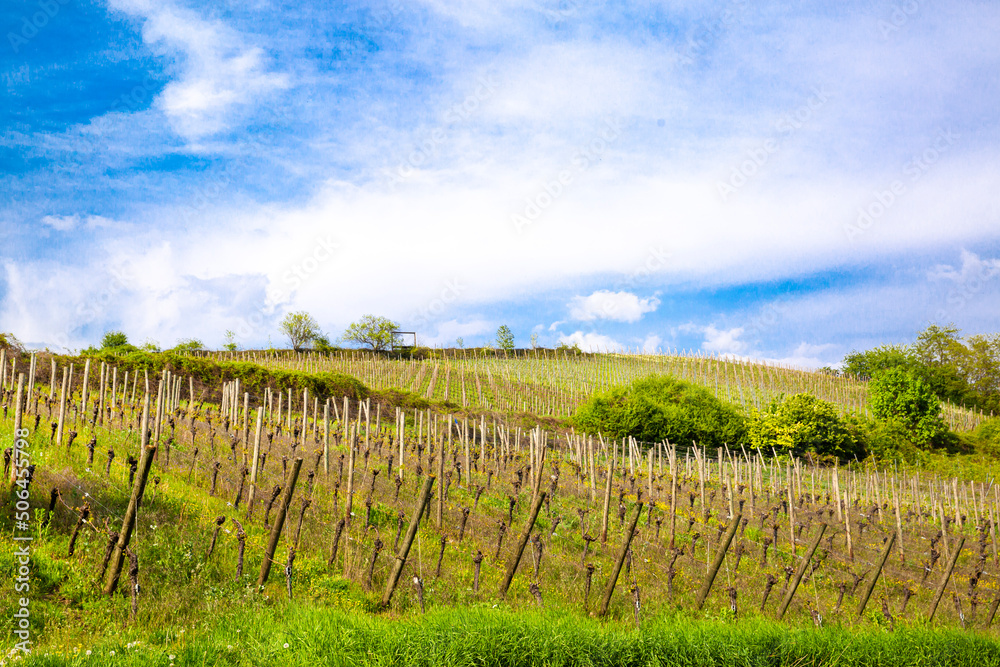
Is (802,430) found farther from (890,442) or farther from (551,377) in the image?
(551,377)

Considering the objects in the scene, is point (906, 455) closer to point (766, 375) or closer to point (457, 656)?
point (766, 375)

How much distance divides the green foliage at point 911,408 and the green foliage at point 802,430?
7.41m

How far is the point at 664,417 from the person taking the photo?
3519 cm

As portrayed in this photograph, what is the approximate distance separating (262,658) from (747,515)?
52.0 feet

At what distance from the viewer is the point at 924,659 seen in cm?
698

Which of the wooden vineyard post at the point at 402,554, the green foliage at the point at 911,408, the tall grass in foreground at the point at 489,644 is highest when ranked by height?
the green foliage at the point at 911,408

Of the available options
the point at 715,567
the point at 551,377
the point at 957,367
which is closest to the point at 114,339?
the point at 551,377

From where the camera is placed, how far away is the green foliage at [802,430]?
34938mm

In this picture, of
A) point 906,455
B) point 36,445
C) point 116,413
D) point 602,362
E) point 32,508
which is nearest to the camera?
point 32,508

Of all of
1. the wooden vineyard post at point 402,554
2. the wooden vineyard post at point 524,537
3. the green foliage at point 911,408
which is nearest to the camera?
the wooden vineyard post at point 402,554

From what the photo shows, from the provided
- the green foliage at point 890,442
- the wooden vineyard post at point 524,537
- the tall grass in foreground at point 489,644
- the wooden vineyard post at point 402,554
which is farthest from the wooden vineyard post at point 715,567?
the green foliage at point 890,442

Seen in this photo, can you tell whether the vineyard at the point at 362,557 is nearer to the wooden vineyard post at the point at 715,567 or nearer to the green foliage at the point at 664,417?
the wooden vineyard post at the point at 715,567

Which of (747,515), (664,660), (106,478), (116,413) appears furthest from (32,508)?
(747,515)

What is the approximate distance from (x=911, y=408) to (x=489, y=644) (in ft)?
152
